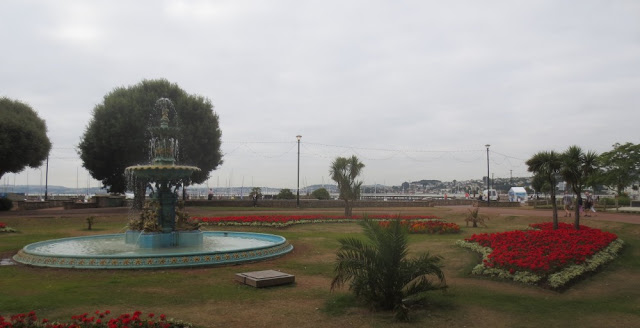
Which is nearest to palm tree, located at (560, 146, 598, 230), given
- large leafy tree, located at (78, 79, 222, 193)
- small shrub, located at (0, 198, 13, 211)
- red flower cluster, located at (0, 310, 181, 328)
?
red flower cluster, located at (0, 310, 181, 328)

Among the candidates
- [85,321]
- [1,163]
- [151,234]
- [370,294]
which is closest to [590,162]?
[370,294]

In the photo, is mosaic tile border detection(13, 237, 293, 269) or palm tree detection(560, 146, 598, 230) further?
palm tree detection(560, 146, 598, 230)

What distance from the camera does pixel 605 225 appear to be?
2298 cm

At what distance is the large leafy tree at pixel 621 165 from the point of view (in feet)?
55.8

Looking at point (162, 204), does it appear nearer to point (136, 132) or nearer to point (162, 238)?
point (162, 238)

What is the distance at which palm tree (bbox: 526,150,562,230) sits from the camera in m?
19.9

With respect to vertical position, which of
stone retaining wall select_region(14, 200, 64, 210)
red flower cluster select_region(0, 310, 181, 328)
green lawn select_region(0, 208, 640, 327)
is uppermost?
stone retaining wall select_region(14, 200, 64, 210)

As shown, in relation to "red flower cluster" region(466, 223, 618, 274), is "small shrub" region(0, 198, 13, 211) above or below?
above

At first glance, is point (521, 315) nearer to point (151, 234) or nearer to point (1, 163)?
point (151, 234)

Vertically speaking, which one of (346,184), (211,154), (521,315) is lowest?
(521,315)

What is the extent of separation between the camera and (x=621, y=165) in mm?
17219

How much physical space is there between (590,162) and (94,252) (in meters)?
20.6

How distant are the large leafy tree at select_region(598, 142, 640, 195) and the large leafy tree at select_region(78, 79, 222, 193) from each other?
31225 mm

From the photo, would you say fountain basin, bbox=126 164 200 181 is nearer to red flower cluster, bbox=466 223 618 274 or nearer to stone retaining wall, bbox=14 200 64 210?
red flower cluster, bbox=466 223 618 274
